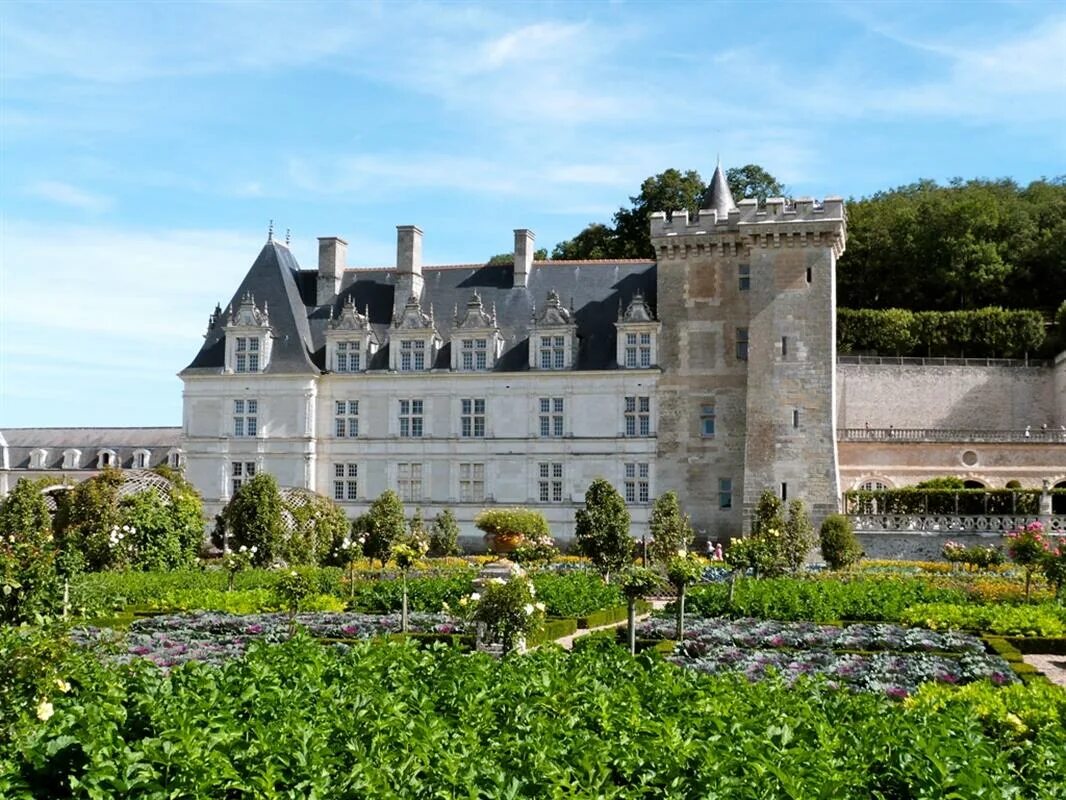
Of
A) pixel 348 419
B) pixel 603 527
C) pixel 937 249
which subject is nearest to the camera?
pixel 603 527

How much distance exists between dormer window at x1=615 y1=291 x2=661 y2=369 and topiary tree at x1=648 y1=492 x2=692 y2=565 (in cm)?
833

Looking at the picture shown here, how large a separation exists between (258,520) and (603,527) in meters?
8.56

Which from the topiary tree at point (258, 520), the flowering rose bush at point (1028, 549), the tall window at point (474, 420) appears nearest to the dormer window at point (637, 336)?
the tall window at point (474, 420)

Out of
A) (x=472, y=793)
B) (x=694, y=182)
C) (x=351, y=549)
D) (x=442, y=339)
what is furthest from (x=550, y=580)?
(x=694, y=182)

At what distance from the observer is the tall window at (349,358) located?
140 ft

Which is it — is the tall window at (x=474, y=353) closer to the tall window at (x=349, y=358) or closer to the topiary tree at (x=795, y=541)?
the tall window at (x=349, y=358)

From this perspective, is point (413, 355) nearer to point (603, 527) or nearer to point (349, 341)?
point (349, 341)

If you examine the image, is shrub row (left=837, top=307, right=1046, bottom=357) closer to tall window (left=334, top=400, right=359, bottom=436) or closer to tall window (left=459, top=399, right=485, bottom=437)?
tall window (left=459, top=399, right=485, bottom=437)

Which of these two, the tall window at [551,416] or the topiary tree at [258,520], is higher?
the tall window at [551,416]

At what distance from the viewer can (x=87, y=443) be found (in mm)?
63594

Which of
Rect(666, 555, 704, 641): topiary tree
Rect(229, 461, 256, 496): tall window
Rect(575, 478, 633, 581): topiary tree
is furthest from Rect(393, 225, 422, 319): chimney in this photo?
Rect(666, 555, 704, 641): topiary tree

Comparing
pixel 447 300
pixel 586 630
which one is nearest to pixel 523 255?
pixel 447 300

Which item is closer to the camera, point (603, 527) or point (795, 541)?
point (603, 527)

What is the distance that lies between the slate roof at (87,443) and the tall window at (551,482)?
94.6ft
